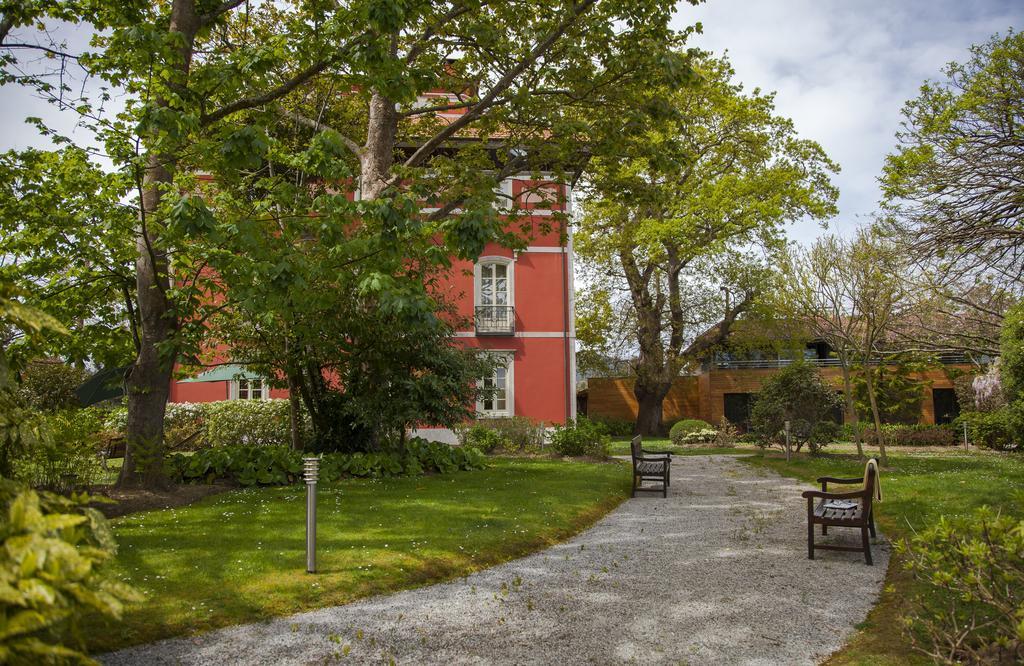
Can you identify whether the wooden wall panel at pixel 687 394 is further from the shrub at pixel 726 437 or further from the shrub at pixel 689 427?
the shrub at pixel 689 427

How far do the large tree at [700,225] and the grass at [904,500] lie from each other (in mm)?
8637

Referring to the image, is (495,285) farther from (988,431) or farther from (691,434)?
(988,431)

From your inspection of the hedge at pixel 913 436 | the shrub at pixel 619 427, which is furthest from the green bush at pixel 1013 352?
the shrub at pixel 619 427

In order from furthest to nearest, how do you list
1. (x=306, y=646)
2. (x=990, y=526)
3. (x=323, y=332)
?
(x=323, y=332) < (x=306, y=646) < (x=990, y=526)

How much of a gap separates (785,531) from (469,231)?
498cm

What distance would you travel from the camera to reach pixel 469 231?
800 cm

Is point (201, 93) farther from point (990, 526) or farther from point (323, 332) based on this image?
point (990, 526)

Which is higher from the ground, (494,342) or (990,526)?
(494,342)

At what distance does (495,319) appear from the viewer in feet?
69.7

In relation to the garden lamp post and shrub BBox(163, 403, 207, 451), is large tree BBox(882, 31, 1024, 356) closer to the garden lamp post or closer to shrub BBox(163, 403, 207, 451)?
the garden lamp post

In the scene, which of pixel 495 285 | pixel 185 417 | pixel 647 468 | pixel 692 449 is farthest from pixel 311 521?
pixel 692 449

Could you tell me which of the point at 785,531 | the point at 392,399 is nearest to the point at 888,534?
the point at 785,531

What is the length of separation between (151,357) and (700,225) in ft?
60.8

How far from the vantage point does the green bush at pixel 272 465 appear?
11.0 metres
